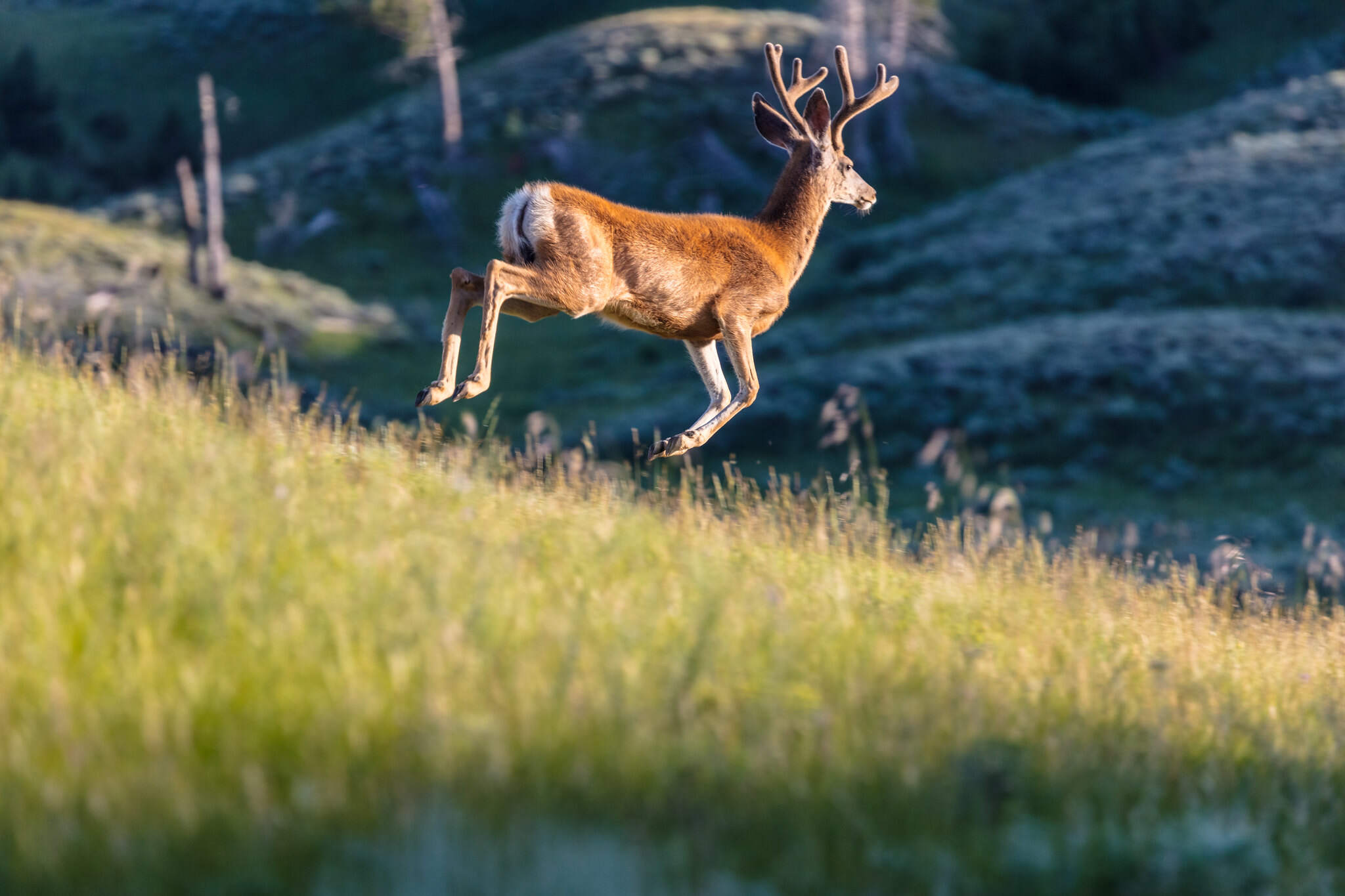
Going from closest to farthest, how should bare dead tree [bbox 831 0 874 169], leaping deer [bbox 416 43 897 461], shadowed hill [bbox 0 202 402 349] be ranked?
leaping deer [bbox 416 43 897 461] → shadowed hill [bbox 0 202 402 349] → bare dead tree [bbox 831 0 874 169]

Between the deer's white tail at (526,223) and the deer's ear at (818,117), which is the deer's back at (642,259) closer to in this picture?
the deer's white tail at (526,223)

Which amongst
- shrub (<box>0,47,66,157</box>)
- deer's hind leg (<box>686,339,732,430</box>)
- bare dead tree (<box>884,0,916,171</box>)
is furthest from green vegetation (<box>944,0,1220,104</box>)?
deer's hind leg (<box>686,339,732,430</box>)

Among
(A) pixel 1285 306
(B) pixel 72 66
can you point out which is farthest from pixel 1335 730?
(B) pixel 72 66

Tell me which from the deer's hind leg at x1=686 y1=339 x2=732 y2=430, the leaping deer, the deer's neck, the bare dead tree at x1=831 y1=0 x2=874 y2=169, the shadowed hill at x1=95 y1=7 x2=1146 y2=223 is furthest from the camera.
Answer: the shadowed hill at x1=95 y1=7 x2=1146 y2=223

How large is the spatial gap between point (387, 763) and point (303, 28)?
3105 inches

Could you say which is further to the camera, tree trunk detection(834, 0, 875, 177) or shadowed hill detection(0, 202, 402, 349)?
tree trunk detection(834, 0, 875, 177)

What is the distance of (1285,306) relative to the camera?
1099 inches

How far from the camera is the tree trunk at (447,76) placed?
46.9m

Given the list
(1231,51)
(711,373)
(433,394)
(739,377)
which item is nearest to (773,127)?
(711,373)

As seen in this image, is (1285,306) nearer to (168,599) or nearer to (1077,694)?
(1077,694)

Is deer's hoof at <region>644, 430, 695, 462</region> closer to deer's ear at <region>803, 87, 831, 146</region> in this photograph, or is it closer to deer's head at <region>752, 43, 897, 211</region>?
deer's head at <region>752, 43, 897, 211</region>

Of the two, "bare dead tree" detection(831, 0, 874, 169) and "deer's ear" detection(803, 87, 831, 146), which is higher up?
"bare dead tree" detection(831, 0, 874, 169)

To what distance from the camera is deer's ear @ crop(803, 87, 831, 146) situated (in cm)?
763

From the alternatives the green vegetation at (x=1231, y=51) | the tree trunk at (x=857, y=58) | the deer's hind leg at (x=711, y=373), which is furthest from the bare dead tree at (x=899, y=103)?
the deer's hind leg at (x=711, y=373)
